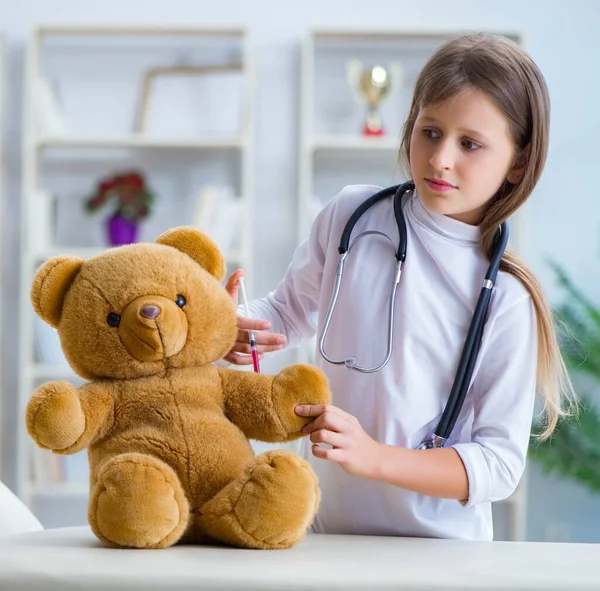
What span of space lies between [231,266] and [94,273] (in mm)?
2499

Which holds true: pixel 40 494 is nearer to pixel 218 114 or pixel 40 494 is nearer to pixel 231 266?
pixel 231 266

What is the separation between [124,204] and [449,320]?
2.33m

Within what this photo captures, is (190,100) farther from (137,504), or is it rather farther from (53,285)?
(137,504)

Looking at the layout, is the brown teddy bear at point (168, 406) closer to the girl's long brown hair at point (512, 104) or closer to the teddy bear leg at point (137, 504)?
the teddy bear leg at point (137, 504)

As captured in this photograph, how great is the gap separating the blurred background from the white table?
8.63ft

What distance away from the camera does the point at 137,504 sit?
809 millimetres

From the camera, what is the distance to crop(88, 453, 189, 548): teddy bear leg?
2.66ft

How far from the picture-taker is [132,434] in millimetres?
900

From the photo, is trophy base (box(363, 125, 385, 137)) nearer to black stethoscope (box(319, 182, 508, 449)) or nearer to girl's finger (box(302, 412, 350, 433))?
black stethoscope (box(319, 182, 508, 449))

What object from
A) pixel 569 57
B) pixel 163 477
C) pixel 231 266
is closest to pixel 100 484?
pixel 163 477

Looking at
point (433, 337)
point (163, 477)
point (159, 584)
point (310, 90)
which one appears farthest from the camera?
point (310, 90)

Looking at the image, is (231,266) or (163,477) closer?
(163,477)

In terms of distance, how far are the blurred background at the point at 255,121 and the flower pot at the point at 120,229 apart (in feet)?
0.16

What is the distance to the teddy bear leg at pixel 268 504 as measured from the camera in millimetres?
830
